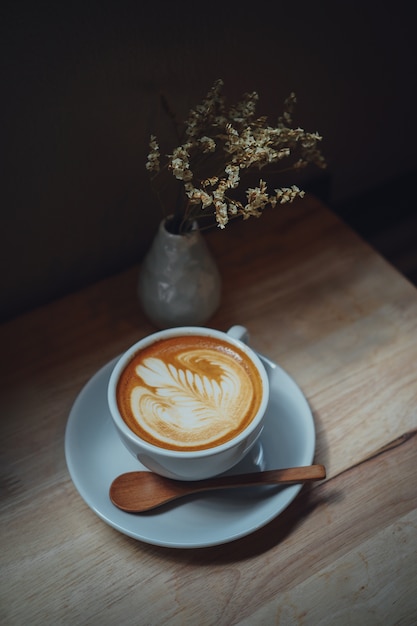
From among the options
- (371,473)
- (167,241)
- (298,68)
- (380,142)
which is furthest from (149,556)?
(380,142)

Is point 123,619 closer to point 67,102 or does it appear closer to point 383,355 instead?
point 383,355

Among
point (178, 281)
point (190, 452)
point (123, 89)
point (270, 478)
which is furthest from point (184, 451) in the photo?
point (123, 89)

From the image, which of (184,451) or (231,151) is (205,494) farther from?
(231,151)

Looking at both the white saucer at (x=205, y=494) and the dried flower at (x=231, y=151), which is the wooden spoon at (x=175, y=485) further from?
the dried flower at (x=231, y=151)

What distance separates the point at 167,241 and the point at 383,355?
0.36 m

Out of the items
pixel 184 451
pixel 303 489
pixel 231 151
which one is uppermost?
pixel 231 151

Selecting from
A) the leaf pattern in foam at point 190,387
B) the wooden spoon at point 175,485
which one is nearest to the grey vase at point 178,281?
the leaf pattern in foam at point 190,387

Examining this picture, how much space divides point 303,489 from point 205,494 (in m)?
0.12

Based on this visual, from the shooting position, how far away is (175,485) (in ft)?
2.62

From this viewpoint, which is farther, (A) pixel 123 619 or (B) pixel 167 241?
(B) pixel 167 241

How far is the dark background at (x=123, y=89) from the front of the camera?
2.83 feet

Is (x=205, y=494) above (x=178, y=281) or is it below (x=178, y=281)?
below

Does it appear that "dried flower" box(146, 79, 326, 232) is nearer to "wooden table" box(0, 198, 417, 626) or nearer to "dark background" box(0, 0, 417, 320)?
"dark background" box(0, 0, 417, 320)

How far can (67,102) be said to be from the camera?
90 cm
